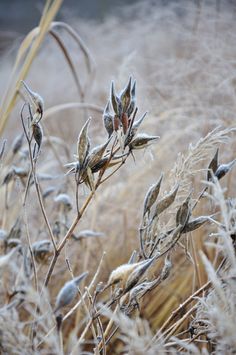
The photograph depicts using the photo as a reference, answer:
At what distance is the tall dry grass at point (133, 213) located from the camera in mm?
386

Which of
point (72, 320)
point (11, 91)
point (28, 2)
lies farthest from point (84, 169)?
point (28, 2)

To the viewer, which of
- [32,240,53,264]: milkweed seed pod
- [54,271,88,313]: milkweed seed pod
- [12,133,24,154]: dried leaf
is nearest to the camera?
[54,271,88,313]: milkweed seed pod

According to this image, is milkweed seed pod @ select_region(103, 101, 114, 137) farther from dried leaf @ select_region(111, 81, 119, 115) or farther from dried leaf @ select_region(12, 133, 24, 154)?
dried leaf @ select_region(12, 133, 24, 154)

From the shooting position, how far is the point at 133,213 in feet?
3.60

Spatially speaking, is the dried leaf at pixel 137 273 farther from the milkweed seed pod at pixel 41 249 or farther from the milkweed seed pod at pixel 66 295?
the milkweed seed pod at pixel 41 249

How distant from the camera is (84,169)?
1.38ft

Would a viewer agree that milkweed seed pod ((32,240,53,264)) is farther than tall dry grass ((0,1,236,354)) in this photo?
Yes

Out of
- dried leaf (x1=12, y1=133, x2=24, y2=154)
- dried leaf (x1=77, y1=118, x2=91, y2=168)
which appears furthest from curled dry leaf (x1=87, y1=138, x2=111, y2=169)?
dried leaf (x1=12, y1=133, x2=24, y2=154)

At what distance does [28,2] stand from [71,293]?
181 inches

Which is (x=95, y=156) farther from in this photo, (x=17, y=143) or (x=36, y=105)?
(x=17, y=143)

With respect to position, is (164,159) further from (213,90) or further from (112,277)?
(112,277)

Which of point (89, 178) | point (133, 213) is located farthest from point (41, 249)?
point (133, 213)

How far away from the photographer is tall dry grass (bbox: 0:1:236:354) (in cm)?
39

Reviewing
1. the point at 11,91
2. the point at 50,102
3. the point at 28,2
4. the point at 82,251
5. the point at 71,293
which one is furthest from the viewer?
the point at 28,2
